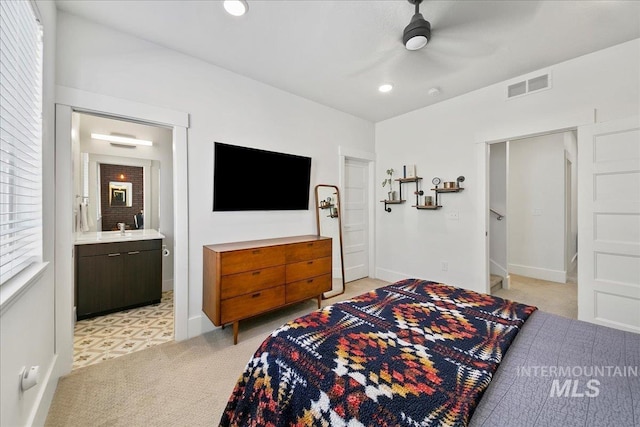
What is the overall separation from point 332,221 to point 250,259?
1.67m

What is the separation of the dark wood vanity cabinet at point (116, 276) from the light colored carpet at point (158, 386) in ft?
3.57

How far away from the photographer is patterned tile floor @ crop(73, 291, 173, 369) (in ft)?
7.25

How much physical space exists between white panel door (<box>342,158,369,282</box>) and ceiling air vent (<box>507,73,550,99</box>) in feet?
6.95

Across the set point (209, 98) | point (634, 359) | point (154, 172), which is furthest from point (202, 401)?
point (154, 172)

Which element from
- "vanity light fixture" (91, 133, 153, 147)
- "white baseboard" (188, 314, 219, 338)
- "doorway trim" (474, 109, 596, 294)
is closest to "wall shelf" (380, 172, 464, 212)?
"doorway trim" (474, 109, 596, 294)

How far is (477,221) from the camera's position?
10.8ft

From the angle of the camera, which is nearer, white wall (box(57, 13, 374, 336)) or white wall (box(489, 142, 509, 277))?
white wall (box(57, 13, 374, 336))

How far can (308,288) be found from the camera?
2.93 metres

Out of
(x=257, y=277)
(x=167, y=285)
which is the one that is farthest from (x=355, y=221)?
(x=167, y=285)

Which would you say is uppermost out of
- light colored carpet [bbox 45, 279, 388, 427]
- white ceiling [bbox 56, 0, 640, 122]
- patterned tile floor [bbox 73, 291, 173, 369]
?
white ceiling [bbox 56, 0, 640, 122]

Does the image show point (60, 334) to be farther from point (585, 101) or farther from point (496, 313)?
point (585, 101)

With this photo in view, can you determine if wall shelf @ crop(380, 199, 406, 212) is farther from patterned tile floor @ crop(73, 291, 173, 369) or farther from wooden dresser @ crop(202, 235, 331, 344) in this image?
patterned tile floor @ crop(73, 291, 173, 369)

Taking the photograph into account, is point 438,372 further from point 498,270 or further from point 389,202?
point 498,270

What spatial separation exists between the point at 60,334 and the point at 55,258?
582mm
